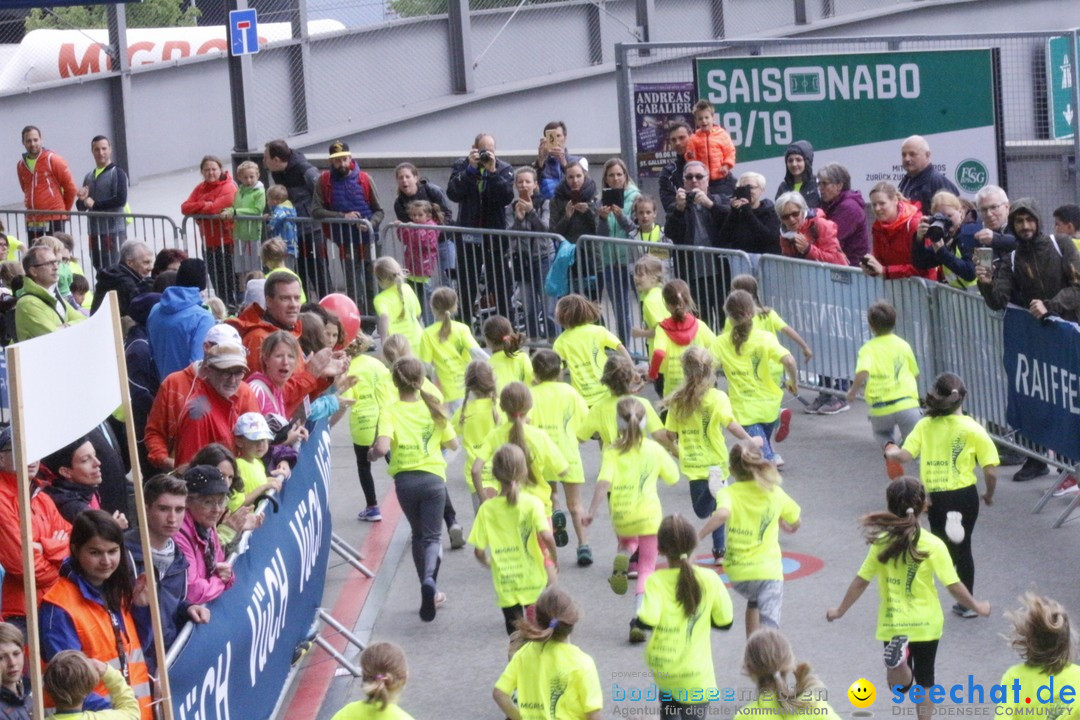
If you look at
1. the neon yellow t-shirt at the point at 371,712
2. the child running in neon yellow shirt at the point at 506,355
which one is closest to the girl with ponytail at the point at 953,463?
the child running in neon yellow shirt at the point at 506,355

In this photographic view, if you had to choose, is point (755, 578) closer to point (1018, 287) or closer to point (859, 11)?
point (1018, 287)

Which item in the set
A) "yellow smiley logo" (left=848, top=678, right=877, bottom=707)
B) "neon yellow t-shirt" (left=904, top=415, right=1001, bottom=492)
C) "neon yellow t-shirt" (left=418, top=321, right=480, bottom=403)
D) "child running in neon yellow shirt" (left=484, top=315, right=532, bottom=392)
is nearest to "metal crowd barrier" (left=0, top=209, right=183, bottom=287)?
"neon yellow t-shirt" (left=418, top=321, right=480, bottom=403)

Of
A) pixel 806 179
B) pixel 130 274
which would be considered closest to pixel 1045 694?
pixel 130 274

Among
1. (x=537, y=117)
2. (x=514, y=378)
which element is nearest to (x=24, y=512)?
(x=514, y=378)

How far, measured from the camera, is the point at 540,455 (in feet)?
32.3

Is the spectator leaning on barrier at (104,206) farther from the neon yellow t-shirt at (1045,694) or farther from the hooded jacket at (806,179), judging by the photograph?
the neon yellow t-shirt at (1045,694)

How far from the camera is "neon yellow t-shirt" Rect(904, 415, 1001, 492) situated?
9258 millimetres

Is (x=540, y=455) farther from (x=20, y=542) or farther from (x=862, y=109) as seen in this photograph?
(x=862, y=109)

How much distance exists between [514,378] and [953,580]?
4310 mm

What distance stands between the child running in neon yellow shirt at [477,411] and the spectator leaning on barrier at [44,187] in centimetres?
914

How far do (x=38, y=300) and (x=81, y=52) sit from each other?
12733 mm

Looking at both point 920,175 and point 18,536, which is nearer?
point 18,536

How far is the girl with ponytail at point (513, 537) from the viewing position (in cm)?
878

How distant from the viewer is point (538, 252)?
15.4m
